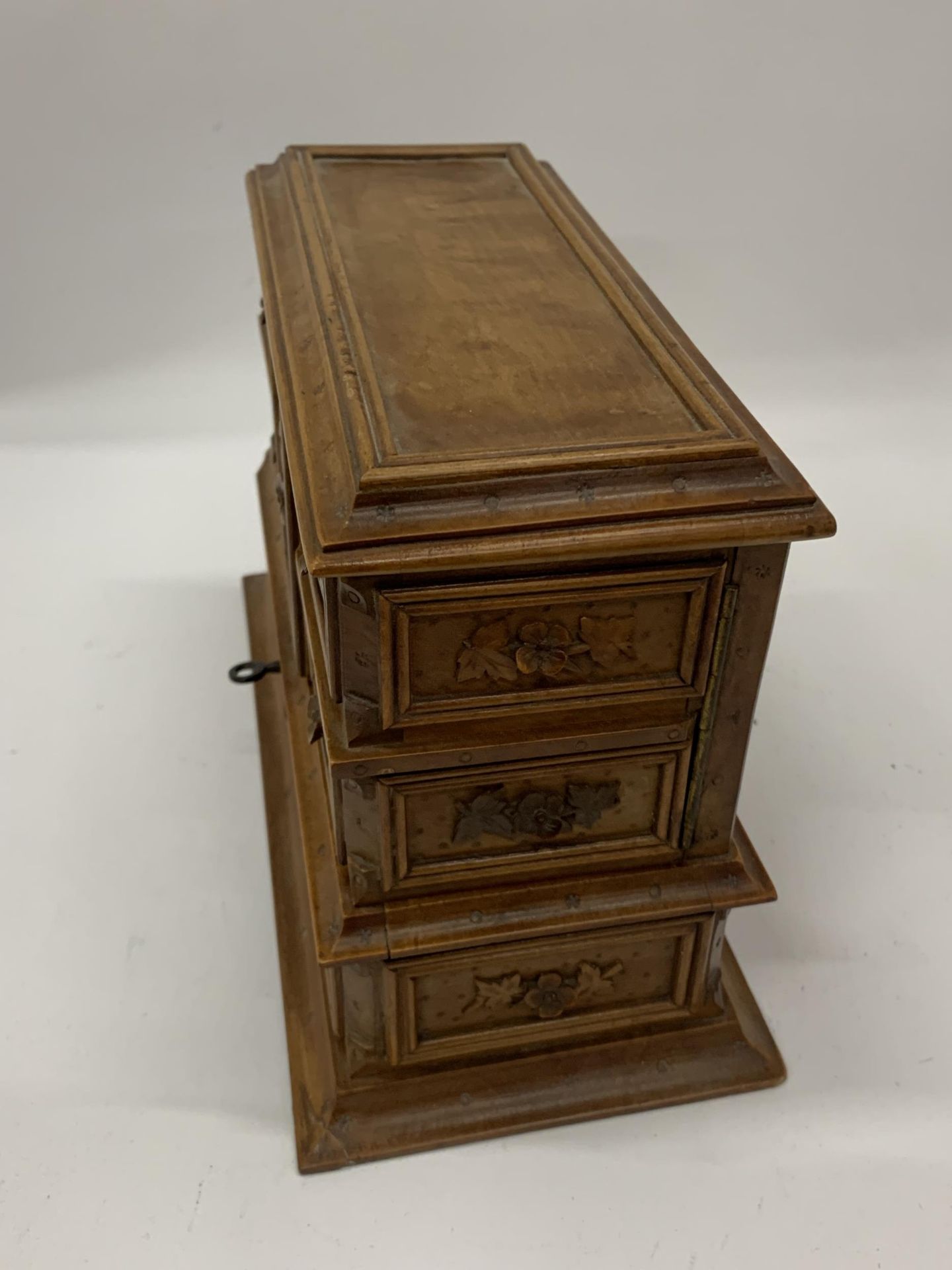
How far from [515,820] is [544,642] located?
0.92ft

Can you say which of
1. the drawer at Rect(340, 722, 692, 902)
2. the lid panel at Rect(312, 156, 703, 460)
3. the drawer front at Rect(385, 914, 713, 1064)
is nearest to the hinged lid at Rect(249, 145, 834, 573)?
the lid panel at Rect(312, 156, 703, 460)

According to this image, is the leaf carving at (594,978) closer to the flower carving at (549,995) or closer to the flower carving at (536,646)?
the flower carving at (549,995)

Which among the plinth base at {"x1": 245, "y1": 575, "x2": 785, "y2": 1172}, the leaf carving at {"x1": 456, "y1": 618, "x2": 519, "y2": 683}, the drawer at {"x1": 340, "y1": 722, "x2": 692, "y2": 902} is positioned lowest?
the plinth base at {"x1": 245, "y1": 575, "x2": 785, "y2": 1172}

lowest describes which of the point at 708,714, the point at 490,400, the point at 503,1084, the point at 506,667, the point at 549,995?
the point at 503,1084

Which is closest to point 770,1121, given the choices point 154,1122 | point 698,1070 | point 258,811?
point 698,1070

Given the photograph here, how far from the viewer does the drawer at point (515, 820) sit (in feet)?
4.52

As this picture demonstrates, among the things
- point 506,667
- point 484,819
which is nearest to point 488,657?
point 506,667

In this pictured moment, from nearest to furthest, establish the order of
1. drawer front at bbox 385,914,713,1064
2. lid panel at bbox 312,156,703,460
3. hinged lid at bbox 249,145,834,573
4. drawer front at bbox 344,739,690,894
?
hinged lid at bbox 249,145,834,573
lid panel at bbox 312,156,703,460
drawer front at bbox 344,739,690,894
drawer front at bbox 385,914,713,1064

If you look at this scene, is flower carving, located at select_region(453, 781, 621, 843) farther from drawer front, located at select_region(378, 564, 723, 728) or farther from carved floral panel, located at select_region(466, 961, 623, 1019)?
carved floral panel, located at select_region(466, 961, 623, 1019)

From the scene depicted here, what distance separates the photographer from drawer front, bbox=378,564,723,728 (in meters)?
1.21

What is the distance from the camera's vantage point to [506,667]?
127cm

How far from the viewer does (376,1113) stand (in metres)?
1.61

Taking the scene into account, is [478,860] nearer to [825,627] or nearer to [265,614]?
[265,614]

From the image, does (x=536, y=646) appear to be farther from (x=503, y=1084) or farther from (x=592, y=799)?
(x=503, y=1084)
